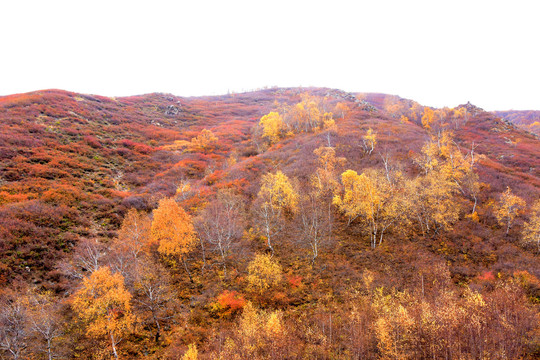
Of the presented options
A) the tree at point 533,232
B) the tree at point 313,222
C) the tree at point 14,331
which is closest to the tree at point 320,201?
the tree at point 313,222

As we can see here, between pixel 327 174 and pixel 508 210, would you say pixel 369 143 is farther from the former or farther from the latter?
pixel 508 210

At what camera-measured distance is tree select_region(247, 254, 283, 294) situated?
32.2 metres

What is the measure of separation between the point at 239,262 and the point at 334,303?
55.1ft

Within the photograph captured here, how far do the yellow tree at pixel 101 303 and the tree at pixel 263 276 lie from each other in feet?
51.9

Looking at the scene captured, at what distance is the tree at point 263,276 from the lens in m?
32.2

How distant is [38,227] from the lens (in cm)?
3519

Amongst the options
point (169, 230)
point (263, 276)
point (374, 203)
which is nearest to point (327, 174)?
point (374, 203)

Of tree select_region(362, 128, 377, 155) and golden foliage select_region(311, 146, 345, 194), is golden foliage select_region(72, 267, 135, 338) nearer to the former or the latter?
golden foliage select_region(311, 146, 345, 194)

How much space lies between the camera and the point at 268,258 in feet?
112

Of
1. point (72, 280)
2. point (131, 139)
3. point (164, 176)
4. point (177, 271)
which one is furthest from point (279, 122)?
point (72, 280)

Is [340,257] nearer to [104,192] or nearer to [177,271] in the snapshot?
[177,271]

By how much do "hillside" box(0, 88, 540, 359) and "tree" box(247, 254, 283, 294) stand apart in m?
0.35

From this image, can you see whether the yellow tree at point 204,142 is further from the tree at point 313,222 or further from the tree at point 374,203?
the tree at point 374,203

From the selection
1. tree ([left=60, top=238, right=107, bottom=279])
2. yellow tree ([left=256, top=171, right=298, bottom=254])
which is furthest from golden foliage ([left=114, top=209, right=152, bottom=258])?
yellow tree ([left=256, top=171, right=298, bottom=254])
